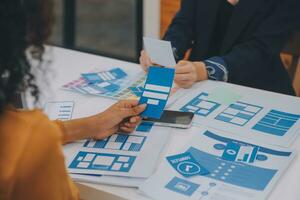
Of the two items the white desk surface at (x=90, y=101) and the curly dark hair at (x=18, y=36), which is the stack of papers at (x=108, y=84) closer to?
the white desk surface at (x=90, y=101)

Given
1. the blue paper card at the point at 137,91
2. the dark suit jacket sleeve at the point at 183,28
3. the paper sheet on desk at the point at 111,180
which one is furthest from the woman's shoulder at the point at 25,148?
the dark suit jacket sleeve at the point at 183,28

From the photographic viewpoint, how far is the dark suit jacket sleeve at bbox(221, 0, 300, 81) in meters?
1.89

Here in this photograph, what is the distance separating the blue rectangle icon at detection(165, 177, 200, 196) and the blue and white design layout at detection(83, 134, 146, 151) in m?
0.17

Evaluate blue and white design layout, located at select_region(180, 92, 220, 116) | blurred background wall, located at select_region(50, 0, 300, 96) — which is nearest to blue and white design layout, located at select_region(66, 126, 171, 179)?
Result: blue and white design layout, located at select_region(180, 92, 220, 116)

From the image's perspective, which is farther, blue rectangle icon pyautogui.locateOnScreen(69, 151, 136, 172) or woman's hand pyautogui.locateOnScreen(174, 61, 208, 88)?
woman's hand pyautogui.locateOnScreen(174, 61, 208, 88)

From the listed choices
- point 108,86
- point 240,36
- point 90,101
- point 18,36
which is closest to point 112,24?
point 240,36

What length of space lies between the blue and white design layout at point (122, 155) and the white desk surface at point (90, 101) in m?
0.04

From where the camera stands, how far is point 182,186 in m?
1.14

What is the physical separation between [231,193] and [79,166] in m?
0.38

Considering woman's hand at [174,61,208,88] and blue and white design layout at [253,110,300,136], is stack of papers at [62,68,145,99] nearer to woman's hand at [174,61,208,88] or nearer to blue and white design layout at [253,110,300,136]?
woman's hand at [174,61,208,88]

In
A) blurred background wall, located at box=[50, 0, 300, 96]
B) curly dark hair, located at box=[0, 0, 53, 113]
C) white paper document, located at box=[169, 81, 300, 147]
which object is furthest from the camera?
blurred background wall, located at box=[50, 0, 300, 96]

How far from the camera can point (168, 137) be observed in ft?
4.44

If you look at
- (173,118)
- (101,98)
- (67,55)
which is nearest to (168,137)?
(173,118)

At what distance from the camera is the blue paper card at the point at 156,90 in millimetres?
1385
